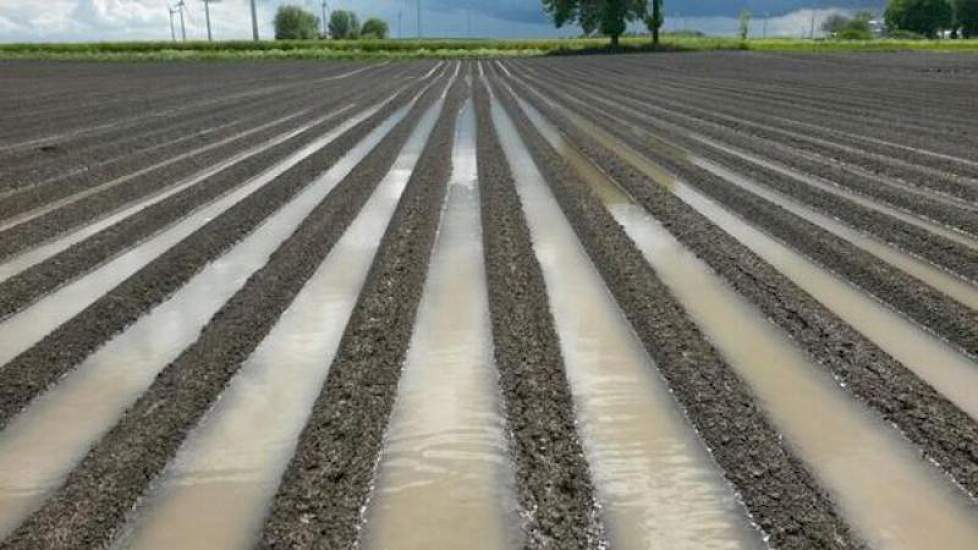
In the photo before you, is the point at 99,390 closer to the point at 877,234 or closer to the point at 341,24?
the point at 877,234

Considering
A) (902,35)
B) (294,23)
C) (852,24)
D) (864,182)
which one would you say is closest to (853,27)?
(852,24)

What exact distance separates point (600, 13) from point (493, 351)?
7682 cm

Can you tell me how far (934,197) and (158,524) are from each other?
31.4ft

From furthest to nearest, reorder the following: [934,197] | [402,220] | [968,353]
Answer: [934,197] < [402,220] < [968,353]

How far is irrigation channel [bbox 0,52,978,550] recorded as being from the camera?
4047 millimetres

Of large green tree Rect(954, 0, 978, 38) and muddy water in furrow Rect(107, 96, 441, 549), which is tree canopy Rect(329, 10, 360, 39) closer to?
large green tree Rect(954, 0, 978, 38)

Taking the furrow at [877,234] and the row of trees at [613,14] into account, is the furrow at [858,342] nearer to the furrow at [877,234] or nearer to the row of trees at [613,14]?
the furrow at [877,234]

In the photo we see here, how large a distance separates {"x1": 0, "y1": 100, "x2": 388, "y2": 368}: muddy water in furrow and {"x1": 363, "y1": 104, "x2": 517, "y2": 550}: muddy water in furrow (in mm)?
2777

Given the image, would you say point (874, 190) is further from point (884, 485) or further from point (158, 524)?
point (158, 524)

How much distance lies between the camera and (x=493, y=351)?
237 inches

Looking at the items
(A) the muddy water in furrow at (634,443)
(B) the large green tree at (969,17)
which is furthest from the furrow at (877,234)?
(B) the large green tree at (969,17)


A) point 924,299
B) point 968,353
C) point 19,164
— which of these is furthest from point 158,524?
point 19,164

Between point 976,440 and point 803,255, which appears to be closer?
point 976,440

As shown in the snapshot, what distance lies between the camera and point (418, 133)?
1783 centimetres
